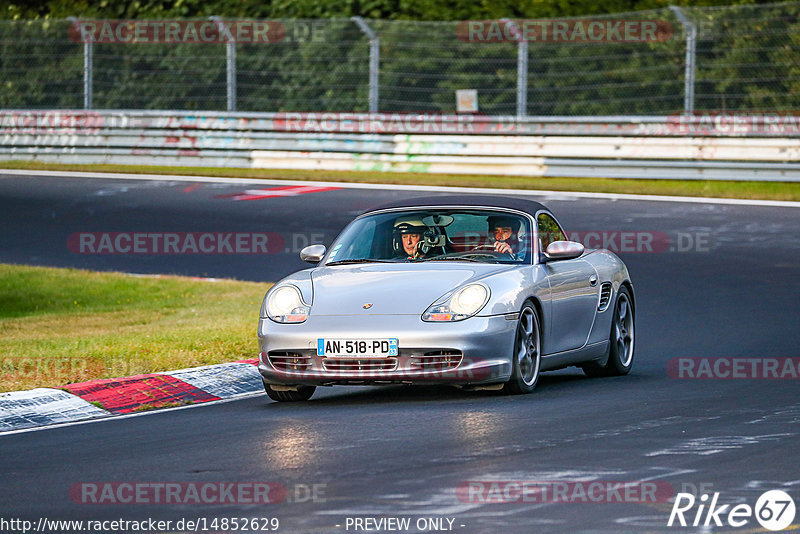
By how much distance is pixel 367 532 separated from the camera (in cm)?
582

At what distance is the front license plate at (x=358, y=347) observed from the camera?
9031mm

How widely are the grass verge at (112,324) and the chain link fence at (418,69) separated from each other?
31.0 feet

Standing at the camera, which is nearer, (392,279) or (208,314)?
(392,279)

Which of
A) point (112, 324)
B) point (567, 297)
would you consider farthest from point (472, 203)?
point (112, 324)

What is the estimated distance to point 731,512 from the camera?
19.8 feet

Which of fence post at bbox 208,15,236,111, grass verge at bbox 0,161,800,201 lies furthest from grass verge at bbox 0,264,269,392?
fence post at bbox 208,15,236,111

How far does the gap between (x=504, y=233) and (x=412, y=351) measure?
1.53 m

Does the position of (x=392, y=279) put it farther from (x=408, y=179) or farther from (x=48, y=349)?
(x=408, y=179)

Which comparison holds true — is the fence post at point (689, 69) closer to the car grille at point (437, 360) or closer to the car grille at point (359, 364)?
the car grille at point (437, 360)

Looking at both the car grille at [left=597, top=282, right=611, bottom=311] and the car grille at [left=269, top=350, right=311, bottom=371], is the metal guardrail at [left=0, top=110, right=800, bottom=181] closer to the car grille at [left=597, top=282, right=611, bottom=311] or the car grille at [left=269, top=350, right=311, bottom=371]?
the car grille at [left=597, top=282, right=611, bottom=311]

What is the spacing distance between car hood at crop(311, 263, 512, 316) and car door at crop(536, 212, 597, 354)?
519mm

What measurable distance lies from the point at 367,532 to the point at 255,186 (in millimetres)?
19075

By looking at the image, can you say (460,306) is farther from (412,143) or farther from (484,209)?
(412,143)

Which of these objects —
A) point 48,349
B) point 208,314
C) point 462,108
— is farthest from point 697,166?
point 48,349
